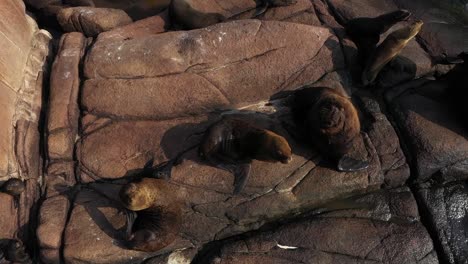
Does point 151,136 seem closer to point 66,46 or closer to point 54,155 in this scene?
point 54,155

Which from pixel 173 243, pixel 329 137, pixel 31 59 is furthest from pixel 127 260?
pixel 31 59

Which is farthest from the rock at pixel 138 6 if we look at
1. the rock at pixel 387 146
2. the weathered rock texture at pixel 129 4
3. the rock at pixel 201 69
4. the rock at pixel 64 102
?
the rock at pixel 387 146

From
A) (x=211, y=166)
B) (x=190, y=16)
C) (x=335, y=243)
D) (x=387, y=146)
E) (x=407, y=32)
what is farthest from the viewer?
(x=190, y=16)

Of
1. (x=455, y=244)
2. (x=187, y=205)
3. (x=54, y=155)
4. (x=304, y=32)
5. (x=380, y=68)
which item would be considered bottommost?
(x=455, y=244)

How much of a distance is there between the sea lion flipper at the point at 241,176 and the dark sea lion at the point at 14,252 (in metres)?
2.90

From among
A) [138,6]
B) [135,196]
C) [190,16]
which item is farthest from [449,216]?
[138,6]

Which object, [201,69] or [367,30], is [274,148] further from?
[367,30]

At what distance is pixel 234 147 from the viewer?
607 cm

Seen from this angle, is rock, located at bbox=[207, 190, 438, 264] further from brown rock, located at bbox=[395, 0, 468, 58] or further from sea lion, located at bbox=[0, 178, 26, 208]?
brown rock, located at bbox=[395, 0, 468, 58]

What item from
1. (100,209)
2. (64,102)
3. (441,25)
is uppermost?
(64,102)

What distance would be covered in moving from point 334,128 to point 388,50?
1.63 m

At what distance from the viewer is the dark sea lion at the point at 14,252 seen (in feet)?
19.1

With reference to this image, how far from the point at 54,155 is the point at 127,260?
1.84m

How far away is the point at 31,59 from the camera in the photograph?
7160 millimetres
